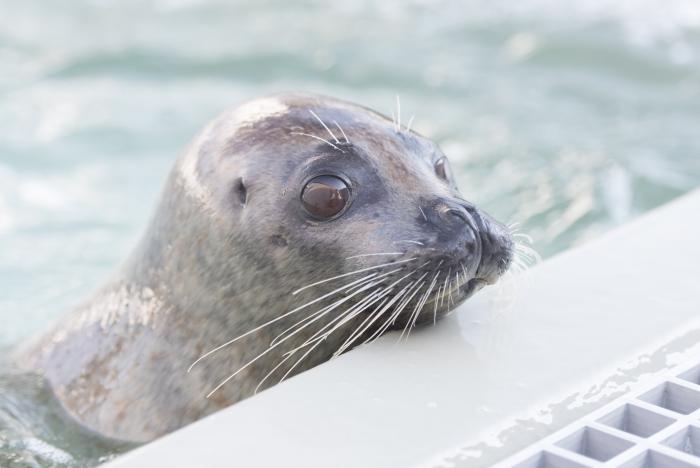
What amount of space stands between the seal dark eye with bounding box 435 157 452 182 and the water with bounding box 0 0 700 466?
1.88m

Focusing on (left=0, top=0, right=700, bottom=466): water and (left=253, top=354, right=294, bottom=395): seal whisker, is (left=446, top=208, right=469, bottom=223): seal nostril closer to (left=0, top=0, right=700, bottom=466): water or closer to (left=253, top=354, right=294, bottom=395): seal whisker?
(left=253, top=354, right=294, bottom=395): seal whisker

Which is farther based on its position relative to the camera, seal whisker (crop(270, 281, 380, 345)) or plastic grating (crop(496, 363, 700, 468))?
seal whisker (crop(270, 281, 380, 345))

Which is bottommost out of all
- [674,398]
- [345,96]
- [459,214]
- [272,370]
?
[272,370]

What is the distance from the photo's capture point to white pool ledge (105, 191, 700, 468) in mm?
2059

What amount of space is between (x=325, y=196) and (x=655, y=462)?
3.65 feet

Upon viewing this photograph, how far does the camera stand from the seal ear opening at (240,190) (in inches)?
116

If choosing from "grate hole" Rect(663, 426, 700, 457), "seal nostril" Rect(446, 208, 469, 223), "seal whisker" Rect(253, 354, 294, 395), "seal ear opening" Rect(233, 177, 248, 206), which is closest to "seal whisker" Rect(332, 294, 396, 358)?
"seal whisker" Rect(253, 354, 294, 395)

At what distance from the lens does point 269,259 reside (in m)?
2.91

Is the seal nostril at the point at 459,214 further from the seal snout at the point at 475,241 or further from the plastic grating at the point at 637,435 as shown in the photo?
the plastic grating at the point at 637,435

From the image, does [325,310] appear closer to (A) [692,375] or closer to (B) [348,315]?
(B) [348,315]

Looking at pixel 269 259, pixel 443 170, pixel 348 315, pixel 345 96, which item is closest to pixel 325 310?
pixel 348 315

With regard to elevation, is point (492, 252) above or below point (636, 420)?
above

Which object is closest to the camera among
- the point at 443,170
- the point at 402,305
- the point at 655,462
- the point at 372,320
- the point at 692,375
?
the point at 655,462

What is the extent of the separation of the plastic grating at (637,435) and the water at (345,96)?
105 inches
